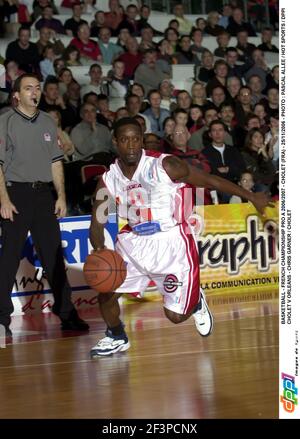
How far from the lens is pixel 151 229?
28.4 feet

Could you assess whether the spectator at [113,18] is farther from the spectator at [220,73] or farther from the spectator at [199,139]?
the spectator at [199,139]

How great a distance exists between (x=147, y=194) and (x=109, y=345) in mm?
1345

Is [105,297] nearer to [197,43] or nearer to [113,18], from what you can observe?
[113,18]

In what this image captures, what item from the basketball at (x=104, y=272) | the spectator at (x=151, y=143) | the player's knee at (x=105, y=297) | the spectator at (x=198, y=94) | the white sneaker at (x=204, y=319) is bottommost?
the white sneaker at (x=204, y=319)

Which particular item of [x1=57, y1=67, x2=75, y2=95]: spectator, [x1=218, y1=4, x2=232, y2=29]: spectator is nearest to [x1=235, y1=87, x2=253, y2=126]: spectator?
[x1=57, y1=67, x2=75, y2=95]: spectator

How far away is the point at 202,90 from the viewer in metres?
15.6

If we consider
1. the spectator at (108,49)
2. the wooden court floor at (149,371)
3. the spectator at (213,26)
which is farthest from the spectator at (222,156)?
the spectator at (213,26)

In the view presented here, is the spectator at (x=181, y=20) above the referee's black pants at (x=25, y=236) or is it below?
above

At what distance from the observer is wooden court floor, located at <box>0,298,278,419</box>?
6.72 metres

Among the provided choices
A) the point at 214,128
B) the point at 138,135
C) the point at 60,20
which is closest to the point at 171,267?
the point at 138,135

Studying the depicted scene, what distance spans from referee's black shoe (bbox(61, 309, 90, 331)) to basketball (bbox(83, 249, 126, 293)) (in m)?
1.86

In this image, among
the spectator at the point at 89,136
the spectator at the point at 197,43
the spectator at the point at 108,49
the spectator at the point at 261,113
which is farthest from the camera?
the spectator at the point at 197,43

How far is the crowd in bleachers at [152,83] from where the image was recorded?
1344 cm

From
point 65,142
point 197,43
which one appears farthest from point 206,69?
point 65,142
